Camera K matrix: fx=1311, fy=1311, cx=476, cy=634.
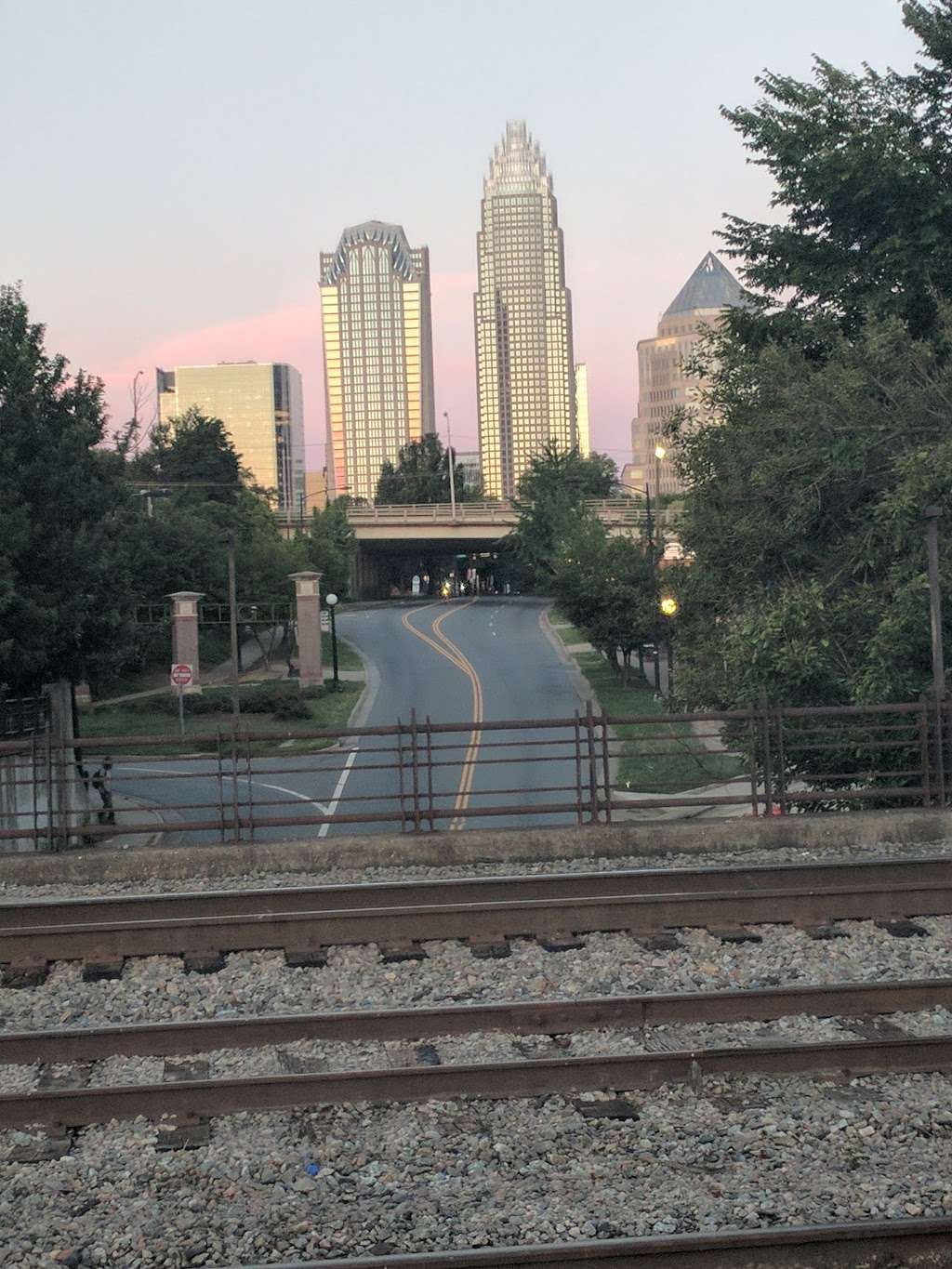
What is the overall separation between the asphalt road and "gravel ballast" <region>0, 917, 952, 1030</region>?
5.92 ft

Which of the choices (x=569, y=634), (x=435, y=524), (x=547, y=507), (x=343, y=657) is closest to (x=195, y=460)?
(x=435, y=524)

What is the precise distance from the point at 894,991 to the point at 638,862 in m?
4.72

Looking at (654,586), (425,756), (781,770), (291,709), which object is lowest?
(425,756)

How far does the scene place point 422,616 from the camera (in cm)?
8406

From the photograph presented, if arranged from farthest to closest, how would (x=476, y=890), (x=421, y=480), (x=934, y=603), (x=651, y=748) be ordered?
(x=421, y=480) → (x=651, y=748) → (x=934, y=603) → (x=476, y=890)

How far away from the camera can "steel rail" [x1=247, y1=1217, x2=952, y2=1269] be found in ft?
17.9

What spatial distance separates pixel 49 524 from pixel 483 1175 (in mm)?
21016

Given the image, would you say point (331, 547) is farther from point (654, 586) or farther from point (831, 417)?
point (831, 417)

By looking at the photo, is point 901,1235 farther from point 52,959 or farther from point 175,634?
point 175,634

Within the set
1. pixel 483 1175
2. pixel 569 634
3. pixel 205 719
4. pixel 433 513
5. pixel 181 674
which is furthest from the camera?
pixel 433 513

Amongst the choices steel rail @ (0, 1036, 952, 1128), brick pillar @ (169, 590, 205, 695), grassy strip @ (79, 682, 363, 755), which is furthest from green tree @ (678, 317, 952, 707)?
brick pillar @ (169, 590, 205, 695)

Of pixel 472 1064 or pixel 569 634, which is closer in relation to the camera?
pixel 472 1064

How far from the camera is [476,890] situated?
Result: 1137cm

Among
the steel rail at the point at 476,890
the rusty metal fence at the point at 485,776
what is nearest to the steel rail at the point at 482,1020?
the steel rail at the point at 476,890
